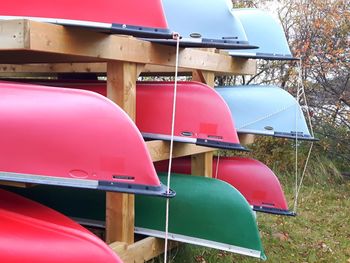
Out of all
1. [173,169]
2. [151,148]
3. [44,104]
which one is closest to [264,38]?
[173,169]

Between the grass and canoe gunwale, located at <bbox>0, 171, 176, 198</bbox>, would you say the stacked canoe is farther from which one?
the grass

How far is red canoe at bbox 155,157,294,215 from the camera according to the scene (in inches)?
177

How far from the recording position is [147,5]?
298cm

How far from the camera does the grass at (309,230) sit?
4.40 m

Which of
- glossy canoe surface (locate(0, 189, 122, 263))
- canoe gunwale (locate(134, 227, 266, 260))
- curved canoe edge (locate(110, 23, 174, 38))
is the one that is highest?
curved canoe edge (locate(110, 23, 174, 38))

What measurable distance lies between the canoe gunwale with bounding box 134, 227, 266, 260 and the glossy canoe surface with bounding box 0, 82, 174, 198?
3.50ft

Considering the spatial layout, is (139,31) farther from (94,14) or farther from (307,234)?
(307,234)

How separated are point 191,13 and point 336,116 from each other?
4.60 metres

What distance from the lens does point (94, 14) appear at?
112 inches

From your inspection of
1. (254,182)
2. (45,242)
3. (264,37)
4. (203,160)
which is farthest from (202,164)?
(45,242)

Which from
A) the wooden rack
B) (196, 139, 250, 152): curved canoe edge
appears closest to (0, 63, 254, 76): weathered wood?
the wooden rack

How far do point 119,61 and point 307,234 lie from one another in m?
3.01

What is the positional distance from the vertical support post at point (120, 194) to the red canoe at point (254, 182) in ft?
3.35

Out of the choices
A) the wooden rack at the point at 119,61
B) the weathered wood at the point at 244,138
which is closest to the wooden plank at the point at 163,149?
the wooden rack at the point at 119,61
